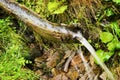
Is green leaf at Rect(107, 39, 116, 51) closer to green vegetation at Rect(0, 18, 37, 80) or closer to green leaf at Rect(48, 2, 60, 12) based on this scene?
green leaf at Rect(48, 2, 60, 12)

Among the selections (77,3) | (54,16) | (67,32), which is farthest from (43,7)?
(67,32)

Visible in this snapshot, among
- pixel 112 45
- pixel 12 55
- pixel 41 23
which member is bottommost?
pixel 12 55

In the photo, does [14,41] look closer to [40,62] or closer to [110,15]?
[40,62]

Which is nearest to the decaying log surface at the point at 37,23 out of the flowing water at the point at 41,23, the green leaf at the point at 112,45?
the flowing water at the point at 41,23

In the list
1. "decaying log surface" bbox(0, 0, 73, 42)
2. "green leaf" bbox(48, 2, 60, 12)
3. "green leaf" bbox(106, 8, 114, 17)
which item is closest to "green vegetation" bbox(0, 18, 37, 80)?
"decaying log surface" bbox(0, 0, 73, 42)

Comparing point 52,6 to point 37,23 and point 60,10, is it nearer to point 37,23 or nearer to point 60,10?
point 60,10

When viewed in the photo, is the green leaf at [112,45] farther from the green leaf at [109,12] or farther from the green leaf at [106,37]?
the green leaf at [109,12]

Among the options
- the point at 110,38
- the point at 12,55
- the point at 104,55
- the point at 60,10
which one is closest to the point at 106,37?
the point at 110,38
